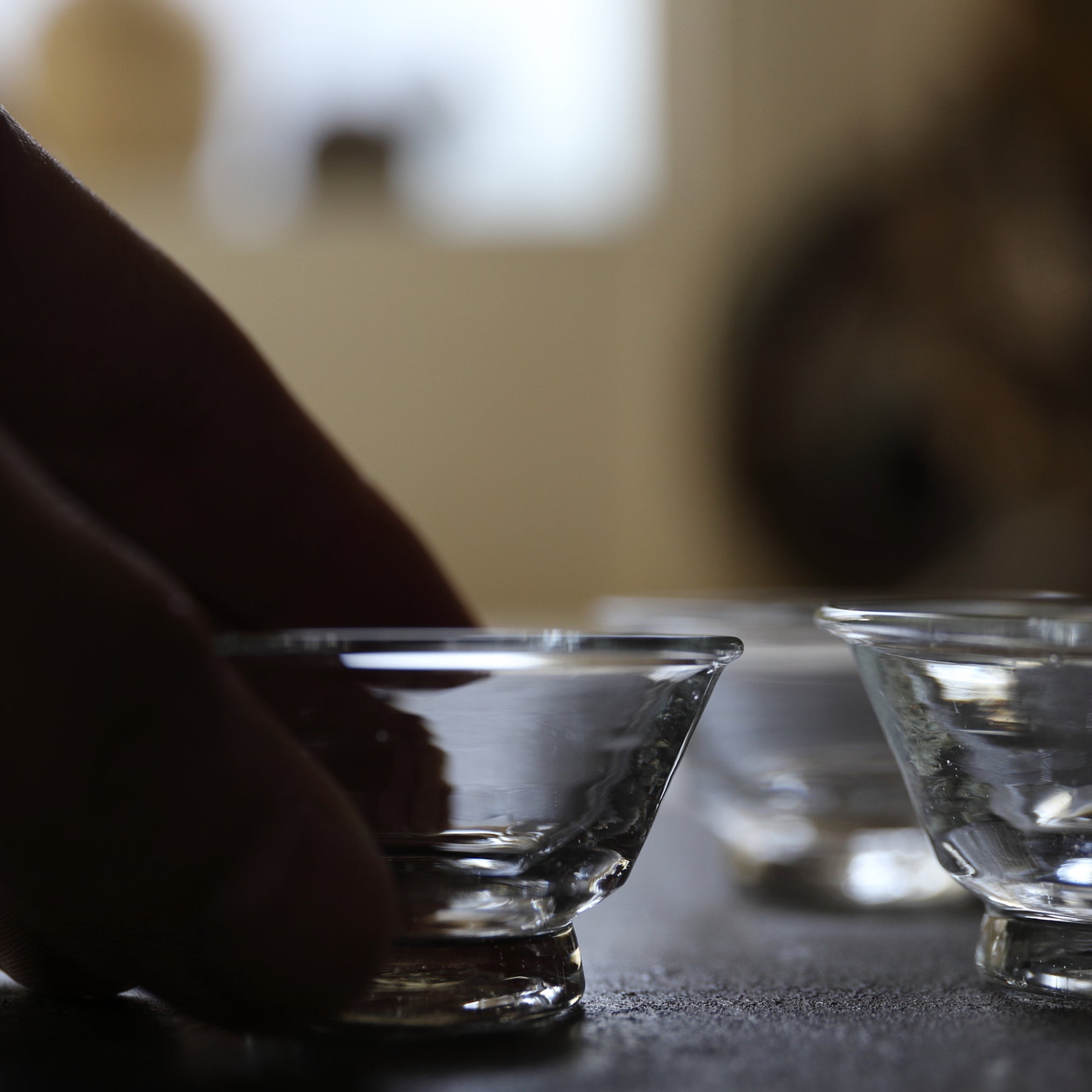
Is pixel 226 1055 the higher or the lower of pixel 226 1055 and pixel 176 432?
the lower

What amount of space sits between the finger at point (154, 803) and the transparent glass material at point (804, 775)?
226mm

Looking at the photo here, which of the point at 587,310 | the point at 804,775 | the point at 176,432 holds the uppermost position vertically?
the point at 587,310

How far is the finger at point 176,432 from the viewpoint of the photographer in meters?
0.27

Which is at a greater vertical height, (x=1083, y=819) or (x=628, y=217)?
(x=628, y=217)

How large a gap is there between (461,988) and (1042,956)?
0.12 metres

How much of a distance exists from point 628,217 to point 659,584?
0.65m

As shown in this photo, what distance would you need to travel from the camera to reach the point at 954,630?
27 centimetres

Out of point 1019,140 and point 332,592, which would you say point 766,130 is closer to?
point 1019,140

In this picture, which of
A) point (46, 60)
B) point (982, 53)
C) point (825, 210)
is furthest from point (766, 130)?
point (46, 60)

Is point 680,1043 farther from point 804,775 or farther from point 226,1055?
point 804,775

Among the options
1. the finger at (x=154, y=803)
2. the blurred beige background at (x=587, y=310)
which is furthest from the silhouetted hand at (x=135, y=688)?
the blurred beige background at (x=587, y=310)

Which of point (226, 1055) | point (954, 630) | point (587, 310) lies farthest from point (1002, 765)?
point (587, 310)

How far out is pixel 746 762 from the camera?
47 centimetres

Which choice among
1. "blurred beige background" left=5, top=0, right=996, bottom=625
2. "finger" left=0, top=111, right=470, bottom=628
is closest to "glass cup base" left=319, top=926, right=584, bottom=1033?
"finger" left=0, top=111, right=470, bottom=628
